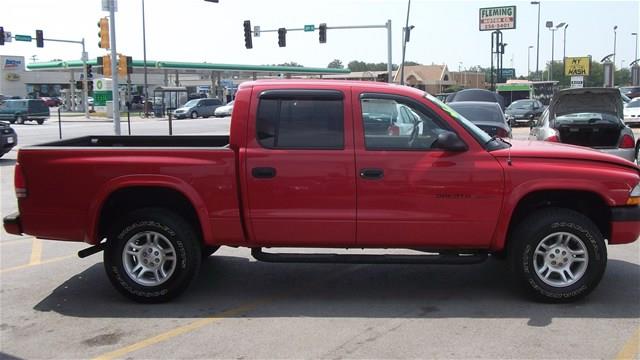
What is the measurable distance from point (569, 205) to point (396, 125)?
1759 millimetres

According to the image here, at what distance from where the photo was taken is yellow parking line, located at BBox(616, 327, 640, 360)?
4449 millimetres

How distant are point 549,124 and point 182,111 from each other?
44130 millimetres

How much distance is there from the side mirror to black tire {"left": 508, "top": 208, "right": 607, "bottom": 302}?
3.00 feet

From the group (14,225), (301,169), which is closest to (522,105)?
(301,169)

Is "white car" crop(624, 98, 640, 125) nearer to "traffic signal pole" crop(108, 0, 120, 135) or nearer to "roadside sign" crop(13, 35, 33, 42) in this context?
"traffic signal pole" crop(108, 0, 120, 135)

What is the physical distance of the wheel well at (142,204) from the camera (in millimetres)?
5723

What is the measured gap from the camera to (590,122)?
11.6 m

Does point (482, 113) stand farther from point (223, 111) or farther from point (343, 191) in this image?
point (223, 111)

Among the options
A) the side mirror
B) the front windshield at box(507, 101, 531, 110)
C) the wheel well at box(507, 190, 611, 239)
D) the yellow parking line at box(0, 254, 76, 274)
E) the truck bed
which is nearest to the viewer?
the side mirror

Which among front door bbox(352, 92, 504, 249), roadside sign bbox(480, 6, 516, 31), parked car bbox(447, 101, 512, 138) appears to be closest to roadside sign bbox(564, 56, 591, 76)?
roadside sign bbox(480, 6, 516, 31)

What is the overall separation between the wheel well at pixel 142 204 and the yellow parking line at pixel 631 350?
3.58 m

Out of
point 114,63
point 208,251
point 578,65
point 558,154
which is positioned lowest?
point 208,251

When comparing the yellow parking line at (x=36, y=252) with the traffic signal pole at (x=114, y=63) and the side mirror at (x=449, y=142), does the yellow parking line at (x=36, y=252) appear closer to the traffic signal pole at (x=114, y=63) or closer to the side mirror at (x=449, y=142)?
the side mirror at (x=449, y=142)

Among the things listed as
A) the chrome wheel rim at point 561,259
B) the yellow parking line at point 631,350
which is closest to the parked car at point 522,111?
the chrome wheel rim at point 561,259
